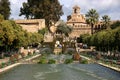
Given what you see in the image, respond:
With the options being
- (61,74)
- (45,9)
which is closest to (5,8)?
(45,9)

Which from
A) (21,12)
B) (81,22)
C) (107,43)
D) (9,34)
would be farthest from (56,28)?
(9,34)

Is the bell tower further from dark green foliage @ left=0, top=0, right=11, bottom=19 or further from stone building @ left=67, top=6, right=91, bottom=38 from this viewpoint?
dark green foliage @ left=0, top=0, right=11, bottom=19

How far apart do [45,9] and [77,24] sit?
33.6 meters

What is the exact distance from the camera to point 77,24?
369ft

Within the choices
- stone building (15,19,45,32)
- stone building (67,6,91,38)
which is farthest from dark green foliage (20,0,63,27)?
stone building (67,6,91,38)

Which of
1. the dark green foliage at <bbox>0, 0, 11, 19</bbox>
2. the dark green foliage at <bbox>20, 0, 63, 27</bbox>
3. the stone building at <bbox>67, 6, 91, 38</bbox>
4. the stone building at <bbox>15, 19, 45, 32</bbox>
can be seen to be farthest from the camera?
the stone building at <bbox>67, 6, 91, 38</bbox>

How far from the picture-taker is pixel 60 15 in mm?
81938

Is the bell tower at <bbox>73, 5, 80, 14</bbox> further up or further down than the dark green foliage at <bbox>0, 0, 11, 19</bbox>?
further up

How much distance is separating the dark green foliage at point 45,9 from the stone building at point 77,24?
2541cm

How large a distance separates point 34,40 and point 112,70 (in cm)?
4173

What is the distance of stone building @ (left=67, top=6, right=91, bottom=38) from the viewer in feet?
354

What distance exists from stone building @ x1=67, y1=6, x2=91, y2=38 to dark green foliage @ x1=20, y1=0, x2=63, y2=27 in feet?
83.4

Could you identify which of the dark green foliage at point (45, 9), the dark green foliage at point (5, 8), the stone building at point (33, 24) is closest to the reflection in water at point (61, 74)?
the dark green foliage at point (5, 8)

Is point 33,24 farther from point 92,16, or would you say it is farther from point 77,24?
point 77,24
